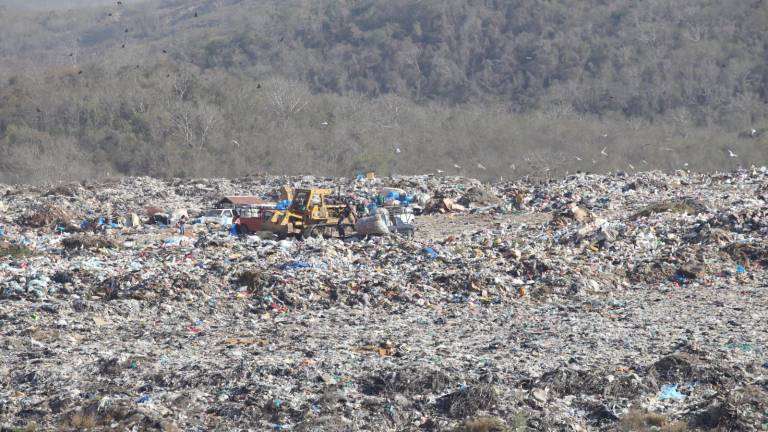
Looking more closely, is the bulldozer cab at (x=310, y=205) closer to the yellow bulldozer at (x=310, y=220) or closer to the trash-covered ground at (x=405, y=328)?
the yellow bulldozer at (x=310, y=220)

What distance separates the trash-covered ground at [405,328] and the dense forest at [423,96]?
22.7m

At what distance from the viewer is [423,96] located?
5791 centimetres

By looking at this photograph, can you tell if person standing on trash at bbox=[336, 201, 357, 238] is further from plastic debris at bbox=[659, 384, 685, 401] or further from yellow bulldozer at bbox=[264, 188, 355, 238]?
plastic debris at bbox=[659, 384, 685, 401]

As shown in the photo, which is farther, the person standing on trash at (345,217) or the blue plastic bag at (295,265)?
the person standing on trash at (345,217)

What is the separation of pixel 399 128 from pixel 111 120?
44.8 feet

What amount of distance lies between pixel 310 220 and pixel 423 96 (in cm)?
4065

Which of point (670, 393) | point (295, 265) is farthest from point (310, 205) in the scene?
point (670, 393)

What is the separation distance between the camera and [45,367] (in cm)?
888

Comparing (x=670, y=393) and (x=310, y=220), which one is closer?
(x=670, y=393)

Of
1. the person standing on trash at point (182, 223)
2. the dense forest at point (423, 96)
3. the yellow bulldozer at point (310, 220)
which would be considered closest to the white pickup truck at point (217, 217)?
the person standing on trash at point (182, 223)

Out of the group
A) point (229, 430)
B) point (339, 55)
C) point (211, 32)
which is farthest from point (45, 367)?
point (211, 32)

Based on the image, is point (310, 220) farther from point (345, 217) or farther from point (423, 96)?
point (423, 96)

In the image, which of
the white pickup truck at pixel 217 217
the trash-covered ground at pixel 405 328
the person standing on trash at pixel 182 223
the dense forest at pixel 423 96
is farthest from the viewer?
the dense forest at pixel 423 96

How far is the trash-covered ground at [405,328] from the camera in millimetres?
7754
